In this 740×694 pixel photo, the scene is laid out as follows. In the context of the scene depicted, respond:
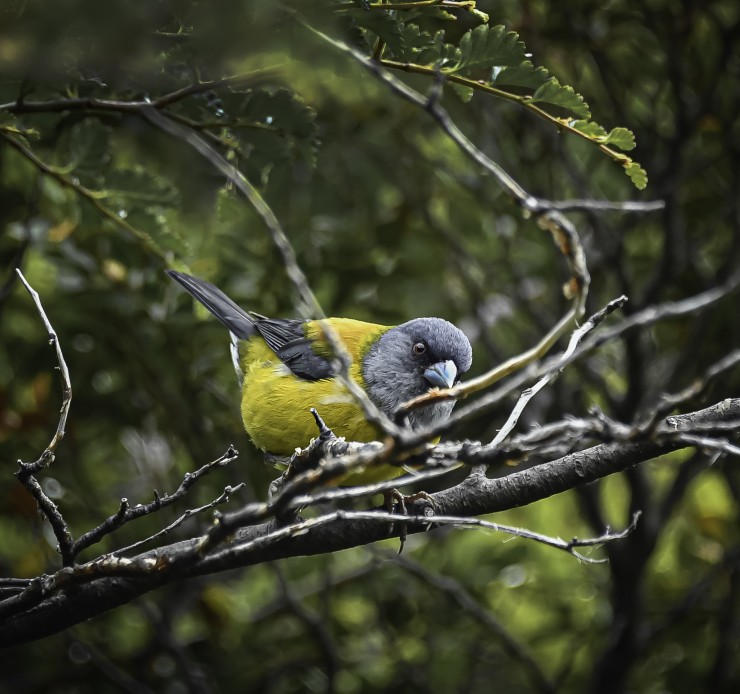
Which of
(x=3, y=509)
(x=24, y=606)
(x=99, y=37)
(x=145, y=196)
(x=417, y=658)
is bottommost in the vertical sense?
(x=417, y=658)

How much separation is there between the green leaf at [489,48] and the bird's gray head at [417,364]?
1699 mm

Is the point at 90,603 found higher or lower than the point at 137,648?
higher

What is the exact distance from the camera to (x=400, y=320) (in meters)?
4.89

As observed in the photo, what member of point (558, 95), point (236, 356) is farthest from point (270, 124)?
point (236, 356)

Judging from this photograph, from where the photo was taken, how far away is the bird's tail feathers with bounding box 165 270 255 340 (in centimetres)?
402

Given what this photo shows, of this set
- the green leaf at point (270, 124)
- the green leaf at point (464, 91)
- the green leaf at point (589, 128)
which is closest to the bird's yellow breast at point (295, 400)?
the green leaf at point (270, 124)

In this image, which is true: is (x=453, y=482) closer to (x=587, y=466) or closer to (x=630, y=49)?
(x=630, y=49)

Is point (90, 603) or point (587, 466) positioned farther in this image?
point (90, 603)

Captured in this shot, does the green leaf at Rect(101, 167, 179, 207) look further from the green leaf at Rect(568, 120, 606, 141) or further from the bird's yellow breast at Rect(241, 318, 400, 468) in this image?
the green leaf at Rect(568, 120, 606, 141)

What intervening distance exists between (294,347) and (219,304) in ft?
1.30

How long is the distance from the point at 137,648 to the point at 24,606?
2.68m

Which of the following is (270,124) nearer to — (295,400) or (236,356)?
(295,400)

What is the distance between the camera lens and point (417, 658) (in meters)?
4.73

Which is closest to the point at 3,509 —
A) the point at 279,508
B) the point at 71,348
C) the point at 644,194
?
the point at 71,348
